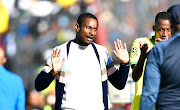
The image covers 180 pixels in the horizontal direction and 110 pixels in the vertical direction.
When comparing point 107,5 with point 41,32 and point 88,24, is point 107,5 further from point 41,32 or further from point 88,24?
point 88,24

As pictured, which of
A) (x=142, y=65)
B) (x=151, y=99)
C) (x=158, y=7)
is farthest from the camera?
(x=158, y=7)

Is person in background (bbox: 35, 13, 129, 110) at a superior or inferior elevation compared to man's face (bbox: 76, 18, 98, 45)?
inferior

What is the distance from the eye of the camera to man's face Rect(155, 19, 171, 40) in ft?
19.6

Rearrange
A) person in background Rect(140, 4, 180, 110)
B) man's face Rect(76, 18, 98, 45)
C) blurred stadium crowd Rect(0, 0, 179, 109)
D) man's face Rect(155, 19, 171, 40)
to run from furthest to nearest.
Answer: blurred stadium crowd Rect(0, 0, 179, 109), man's face Rect(155, 19, 171, 40), man's face Rect(76, 18, 98, 45), person in background Rect(140, 4, 180, 110)

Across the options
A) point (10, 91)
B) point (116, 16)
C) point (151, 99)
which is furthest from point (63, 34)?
point (151, 99)

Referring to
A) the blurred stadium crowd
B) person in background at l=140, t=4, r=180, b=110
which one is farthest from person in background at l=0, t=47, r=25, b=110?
the blurred stadium crowd

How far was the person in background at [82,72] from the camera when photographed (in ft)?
18.3

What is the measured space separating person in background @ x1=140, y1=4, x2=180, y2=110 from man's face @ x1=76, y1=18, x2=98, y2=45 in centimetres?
140

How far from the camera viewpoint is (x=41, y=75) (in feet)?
18.3

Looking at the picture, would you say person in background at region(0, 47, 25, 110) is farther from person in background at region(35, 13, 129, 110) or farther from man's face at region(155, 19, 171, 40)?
man's face at region(155, 19, 171, 40)

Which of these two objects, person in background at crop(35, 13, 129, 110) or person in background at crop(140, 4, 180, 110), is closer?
person in background at crop(140, 4, 180, 110)

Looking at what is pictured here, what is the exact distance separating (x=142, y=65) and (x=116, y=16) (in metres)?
3.62

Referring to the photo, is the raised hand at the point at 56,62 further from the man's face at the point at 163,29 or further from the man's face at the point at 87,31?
the man's face at the point at 163,29

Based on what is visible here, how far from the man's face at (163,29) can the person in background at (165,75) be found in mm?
1475
